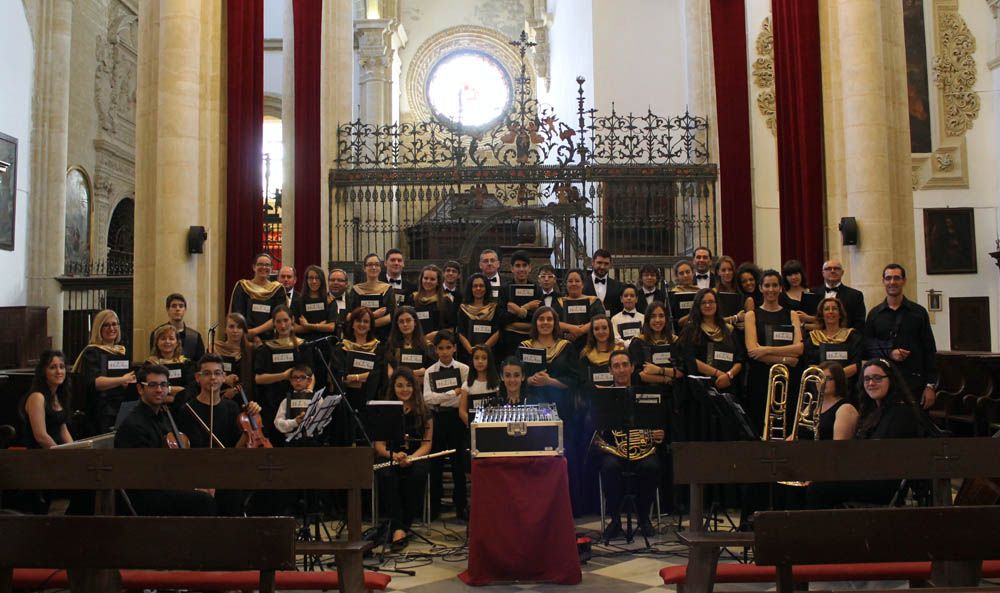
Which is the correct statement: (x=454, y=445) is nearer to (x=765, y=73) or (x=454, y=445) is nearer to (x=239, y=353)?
(x=239, y=353)

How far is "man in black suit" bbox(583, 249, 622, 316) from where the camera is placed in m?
8.30

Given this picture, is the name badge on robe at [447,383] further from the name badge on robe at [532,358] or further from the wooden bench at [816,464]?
the wooden bench at [816,464]

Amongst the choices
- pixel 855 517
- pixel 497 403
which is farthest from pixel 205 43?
pixel 855 517

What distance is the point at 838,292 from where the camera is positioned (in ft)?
24.0

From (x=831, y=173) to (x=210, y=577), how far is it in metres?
6.72

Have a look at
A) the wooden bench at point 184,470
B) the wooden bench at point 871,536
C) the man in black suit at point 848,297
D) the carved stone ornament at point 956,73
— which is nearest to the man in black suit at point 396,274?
the man in black suit at point 848,297

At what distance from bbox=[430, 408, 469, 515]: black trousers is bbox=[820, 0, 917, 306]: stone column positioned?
13.0 ft

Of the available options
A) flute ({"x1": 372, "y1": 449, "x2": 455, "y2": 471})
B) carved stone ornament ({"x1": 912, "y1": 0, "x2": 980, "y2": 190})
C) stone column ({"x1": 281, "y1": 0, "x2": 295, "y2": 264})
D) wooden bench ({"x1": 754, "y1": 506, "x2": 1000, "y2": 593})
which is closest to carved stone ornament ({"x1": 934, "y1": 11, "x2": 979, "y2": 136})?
carved stone ornament ({"x1": 912, "y1": 0, "x2": 980, "y2": 190})

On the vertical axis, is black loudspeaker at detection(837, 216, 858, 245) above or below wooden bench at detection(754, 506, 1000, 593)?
above

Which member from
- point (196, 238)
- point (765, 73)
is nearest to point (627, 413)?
point (196, 238)

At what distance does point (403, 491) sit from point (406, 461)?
1.12 ft

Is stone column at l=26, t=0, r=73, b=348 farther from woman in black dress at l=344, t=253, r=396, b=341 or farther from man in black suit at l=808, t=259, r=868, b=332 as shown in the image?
man in black suit at l=808, t=259, r=868, b=332

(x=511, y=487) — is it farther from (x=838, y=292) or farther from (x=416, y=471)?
(x=838, y=292)

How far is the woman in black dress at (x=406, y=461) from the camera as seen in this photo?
6312 millimetres
